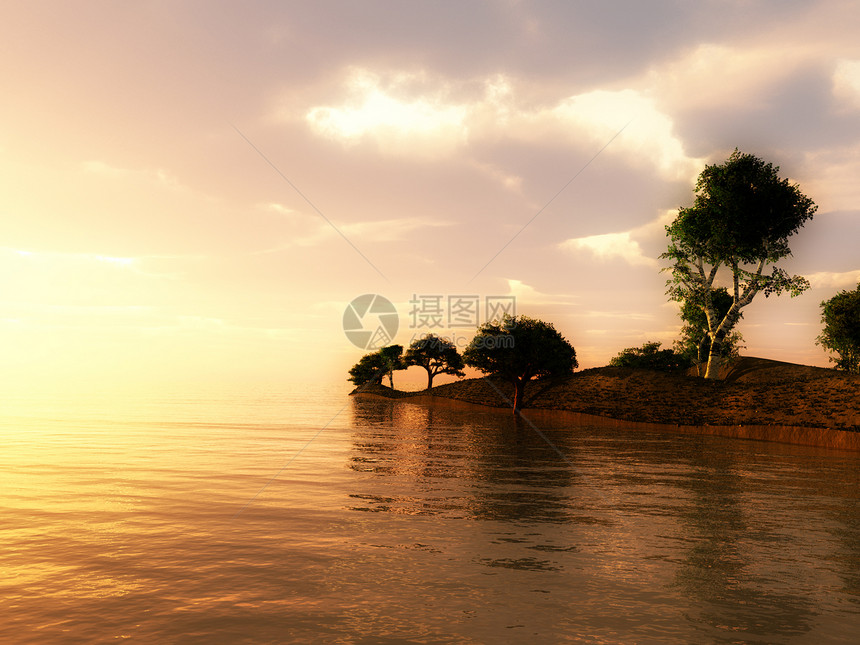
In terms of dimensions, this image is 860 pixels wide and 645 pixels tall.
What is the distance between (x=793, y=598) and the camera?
9750 millimetres

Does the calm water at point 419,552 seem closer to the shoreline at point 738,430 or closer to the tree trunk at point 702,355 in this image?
the shoreline at point 738,430

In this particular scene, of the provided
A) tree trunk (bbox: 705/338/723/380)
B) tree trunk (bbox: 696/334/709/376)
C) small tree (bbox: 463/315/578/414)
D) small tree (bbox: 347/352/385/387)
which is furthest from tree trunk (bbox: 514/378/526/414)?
small tree (bbox: 347/352/385/387)

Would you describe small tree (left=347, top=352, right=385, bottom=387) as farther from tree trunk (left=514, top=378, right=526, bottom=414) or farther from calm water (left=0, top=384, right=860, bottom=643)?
calm water (left=0, top=384, right=860, bottom=643)

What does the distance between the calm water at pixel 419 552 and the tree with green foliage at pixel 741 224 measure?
4249 centimetres

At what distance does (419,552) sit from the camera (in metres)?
12.1

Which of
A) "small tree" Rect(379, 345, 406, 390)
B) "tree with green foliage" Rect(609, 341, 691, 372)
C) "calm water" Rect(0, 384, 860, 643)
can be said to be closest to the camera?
"calm water" Rect(0, 384, 860, 643)

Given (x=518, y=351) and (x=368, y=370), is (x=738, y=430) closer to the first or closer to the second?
(x=518, y=351)

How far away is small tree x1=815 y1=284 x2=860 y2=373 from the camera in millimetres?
78500

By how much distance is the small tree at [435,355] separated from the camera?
113125 millimetres

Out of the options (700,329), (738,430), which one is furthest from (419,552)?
(700,329)

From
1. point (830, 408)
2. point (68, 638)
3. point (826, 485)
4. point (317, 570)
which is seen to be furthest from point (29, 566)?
point (830, 408)

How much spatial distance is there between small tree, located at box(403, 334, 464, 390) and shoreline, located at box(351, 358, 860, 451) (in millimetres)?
26578

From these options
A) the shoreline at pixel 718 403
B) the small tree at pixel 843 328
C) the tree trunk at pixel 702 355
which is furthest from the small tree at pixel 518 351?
the small tree at pixel 843 328

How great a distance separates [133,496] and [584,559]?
1400 centimetres
